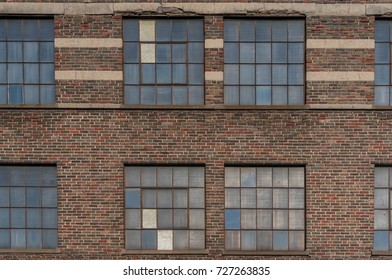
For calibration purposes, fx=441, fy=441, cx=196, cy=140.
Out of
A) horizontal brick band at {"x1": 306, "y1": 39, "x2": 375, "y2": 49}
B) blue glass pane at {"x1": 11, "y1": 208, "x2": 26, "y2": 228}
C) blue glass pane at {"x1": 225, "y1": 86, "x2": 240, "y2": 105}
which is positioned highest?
horizontal brick band at {"x1": 306, "y1": 39, "x2": 375, "y2": 49}

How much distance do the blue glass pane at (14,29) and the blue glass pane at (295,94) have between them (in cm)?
739

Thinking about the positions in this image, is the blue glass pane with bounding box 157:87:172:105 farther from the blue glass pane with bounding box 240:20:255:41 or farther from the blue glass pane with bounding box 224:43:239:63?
the blue glass pane with bounding box 240:20:255:41

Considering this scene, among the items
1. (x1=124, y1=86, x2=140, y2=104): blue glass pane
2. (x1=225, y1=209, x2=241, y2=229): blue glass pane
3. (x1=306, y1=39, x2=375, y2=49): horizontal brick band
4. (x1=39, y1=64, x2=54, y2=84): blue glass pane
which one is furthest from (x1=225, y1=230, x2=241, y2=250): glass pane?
(x1=39, y1=64, x2=54, y2=84): blue glass pane

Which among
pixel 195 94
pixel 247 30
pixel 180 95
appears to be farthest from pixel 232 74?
pixel 180 95

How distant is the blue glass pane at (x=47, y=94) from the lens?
11.8m

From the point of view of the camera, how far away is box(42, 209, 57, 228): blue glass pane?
11750 mm

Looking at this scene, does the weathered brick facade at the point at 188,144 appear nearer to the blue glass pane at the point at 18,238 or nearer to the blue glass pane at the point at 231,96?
the blue glass pane at the point at 18,238

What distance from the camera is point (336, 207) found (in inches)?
456

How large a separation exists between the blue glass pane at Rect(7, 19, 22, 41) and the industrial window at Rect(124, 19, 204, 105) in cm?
284

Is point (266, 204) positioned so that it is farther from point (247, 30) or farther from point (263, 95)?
point (247, 30)

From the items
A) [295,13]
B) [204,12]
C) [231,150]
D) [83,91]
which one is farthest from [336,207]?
[83,91]

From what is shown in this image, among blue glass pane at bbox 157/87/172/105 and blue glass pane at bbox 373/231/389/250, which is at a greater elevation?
blue glass pane at bbox 157/87/172/105

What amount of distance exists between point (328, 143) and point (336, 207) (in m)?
1.70

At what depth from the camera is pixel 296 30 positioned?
1182 centimetres
